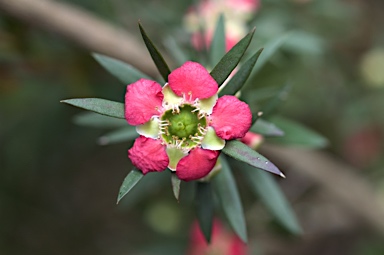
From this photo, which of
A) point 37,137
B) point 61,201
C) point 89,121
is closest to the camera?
point 89,121

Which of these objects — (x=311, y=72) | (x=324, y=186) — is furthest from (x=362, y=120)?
(x=324, y=186)

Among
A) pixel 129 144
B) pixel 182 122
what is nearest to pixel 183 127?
pixel 182 122

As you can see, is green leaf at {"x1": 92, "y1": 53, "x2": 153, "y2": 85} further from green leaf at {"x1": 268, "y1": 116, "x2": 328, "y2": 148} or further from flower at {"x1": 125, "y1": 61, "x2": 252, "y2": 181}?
green leaf at {"x1": 268, "y1": 116, "x2": 328, "y2": 148}

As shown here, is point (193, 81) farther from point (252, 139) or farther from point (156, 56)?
point (252, 139)

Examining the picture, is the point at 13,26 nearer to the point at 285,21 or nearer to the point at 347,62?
the point at 285,21

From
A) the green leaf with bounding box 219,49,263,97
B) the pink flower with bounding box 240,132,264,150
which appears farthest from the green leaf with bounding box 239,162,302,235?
the green leaf with bounding box 219,49,263,97

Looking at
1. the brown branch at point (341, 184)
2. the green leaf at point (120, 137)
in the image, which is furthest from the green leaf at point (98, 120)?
the brown branch at point (341, 184)
